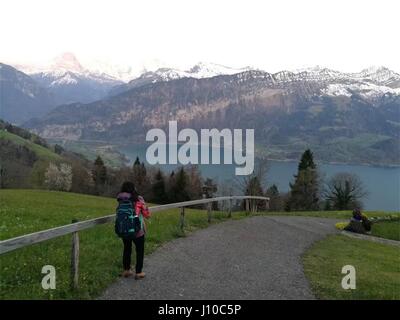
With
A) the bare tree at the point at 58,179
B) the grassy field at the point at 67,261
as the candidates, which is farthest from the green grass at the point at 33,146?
the grassy field at the point at 67,261

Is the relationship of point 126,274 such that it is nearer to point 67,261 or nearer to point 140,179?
point 67,261

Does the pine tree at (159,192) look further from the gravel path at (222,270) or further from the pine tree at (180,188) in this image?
the gravel path at (222,270)

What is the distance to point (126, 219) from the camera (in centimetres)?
1068

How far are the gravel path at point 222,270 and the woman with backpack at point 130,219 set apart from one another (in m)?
0.52

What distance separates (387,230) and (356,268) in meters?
16.7

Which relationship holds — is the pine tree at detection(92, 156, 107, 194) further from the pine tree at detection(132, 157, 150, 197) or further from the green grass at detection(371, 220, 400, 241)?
the green grass at detection(371, 220, 400, 241)

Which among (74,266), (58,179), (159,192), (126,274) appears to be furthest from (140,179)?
(74,266)

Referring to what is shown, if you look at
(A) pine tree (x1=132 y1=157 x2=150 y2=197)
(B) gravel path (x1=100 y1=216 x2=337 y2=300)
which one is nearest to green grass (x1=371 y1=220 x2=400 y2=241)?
Answer: (B) gravel path (x1=100 y1=216 x2=337 y2=300)

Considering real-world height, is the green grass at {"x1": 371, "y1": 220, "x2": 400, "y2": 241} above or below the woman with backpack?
below

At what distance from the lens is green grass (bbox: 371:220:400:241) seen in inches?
1153

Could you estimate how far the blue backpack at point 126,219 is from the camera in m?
10.6

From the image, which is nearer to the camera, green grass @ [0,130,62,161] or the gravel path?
the gravel path

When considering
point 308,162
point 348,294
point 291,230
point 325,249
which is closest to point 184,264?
point 348,294
